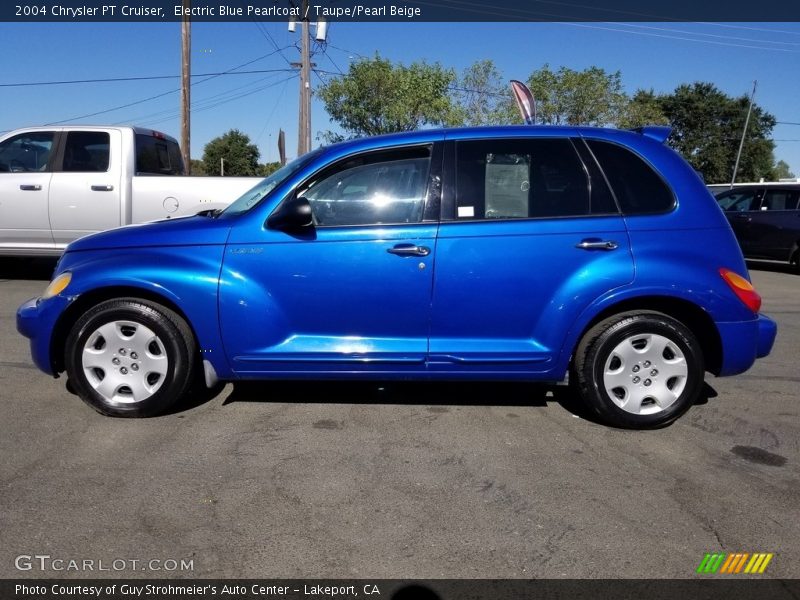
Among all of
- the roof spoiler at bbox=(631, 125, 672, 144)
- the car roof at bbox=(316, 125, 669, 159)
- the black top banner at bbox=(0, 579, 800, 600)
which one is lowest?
the black top banner at bbox=(0, 579, 800, 600)

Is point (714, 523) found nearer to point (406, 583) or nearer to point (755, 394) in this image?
point (406, 583)

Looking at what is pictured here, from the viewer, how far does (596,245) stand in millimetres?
4188

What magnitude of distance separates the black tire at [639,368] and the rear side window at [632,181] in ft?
2.17

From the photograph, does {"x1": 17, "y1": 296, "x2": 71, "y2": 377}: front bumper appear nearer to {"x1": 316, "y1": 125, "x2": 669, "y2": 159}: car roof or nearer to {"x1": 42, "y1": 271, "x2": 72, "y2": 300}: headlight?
{"x1": 42, "y1": 271, "x2": 72, "y2": 300}: headlight

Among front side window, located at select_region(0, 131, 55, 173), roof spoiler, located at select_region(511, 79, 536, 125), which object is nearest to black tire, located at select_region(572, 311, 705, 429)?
roof spoiler, located at select_region(511, 79, 536, 125)

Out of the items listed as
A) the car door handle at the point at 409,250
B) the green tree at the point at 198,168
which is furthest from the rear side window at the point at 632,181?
the green tree at the point at 198,168

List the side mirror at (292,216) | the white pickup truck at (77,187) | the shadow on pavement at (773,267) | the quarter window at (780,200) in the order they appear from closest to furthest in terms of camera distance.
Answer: the side mirror at (292,216), the white pickup truck at (77,187), the quarter window at (780,200), the shadow on pavement at (773,267)

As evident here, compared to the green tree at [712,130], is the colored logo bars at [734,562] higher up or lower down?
lower down

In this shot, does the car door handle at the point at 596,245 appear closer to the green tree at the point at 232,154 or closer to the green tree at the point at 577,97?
the green tree at the point at 577,97

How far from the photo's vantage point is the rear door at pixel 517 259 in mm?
4188

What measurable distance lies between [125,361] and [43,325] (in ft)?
1.84

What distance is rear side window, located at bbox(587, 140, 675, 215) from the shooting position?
430 cm

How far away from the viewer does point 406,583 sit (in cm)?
268

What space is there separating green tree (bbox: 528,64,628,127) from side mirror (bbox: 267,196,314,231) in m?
25.4
